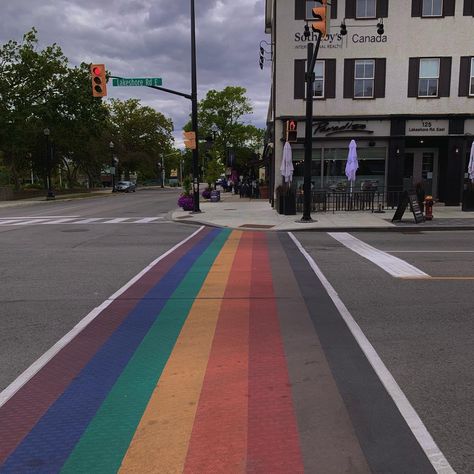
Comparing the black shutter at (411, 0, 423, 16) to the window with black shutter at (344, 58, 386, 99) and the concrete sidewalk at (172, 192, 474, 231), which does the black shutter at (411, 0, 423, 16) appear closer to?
the window with black shutter at (344, 58, 386, 99)

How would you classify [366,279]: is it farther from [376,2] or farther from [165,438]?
[376,2]

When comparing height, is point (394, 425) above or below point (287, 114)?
below

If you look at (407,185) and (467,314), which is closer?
(467,314)

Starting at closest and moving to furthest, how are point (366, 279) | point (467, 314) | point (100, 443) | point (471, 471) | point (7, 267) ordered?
point (471, 471) < point (100, 443) < point (467, 314) < point (366, 279) < point (7, 267)

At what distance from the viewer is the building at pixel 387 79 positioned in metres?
23.9

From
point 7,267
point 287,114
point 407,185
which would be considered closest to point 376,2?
point 287,114

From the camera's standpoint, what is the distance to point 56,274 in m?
9.12

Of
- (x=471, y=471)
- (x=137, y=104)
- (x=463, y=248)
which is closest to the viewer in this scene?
(x=471, y=471)

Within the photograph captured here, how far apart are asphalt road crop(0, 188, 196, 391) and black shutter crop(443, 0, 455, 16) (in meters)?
16.4

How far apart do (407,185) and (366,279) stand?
60.6 ft

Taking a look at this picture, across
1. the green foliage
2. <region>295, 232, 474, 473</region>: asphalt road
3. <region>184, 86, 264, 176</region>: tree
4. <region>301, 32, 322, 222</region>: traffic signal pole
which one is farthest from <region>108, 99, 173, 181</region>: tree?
<region>295, 232, 474, 473</region>: asphalt road

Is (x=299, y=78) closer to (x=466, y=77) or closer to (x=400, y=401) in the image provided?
(x=466, y=77)

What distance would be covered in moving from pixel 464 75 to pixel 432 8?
11.5 ft

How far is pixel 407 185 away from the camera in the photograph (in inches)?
1000
